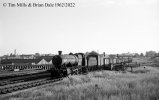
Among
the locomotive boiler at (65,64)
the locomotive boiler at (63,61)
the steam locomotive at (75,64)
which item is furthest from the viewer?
the locomotive boiler at (63,61)

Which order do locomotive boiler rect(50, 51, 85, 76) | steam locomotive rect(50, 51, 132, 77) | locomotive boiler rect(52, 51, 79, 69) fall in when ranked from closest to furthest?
locomotive boiler rect(50, 51, 85, 76), steam locomotive rect(50, 51, 132, 77), locomotive boiler rect(52, 51, 79, 69)

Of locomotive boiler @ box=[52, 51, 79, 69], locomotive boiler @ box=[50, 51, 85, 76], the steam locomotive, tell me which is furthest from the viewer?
locomotive boiler @ box=[52, 51, 79, 69]

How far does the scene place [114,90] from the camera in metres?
13.9

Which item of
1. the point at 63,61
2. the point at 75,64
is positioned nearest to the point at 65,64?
the point at 63,61

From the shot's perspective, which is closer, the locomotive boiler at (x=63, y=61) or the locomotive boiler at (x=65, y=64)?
the locomotive boiler at (x=65, y=64)

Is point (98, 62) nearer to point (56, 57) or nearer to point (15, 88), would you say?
point (56, 57)

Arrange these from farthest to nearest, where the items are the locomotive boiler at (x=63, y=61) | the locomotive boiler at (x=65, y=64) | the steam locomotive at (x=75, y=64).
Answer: the locomotive boiler at (x=63, y=61)
the steam locomotive at (x=75, y=64)
the locomotive boiler at (x=65, y=64)

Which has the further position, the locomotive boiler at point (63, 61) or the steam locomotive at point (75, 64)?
the locomotive boiler at point (63, 61)

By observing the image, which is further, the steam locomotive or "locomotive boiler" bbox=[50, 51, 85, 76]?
the steam locomotive

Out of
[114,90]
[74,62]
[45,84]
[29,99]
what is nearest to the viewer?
[29,99]

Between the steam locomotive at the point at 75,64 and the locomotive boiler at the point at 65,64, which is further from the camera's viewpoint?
the steam locomotive at the point at 75,64

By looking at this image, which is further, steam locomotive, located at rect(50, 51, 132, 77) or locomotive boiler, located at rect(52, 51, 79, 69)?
locomotive boiler, located at rect(52, 51, 79, 69)

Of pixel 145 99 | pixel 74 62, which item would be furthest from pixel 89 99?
pixel 74 62

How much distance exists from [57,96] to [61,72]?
10074 millimetres
